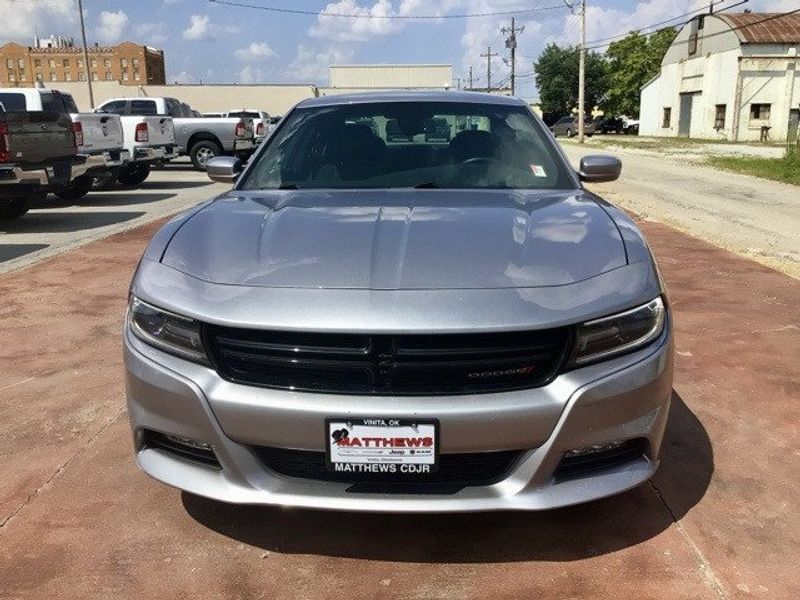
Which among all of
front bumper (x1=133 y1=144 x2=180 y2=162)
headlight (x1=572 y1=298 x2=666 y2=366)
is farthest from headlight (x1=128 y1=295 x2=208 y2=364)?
front bumper (x1=133 y1=144 x2=180 y2=162)

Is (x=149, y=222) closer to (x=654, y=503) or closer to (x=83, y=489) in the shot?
(x=83, y=489)

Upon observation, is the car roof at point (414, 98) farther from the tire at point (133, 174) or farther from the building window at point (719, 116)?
the building window at point (719, 116)

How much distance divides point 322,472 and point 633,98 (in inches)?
2535

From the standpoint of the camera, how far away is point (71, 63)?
407 ft

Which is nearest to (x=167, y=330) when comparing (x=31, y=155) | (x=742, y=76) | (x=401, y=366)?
(x=401, y=366)

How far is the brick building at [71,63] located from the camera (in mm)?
114750

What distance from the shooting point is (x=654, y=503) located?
283cm

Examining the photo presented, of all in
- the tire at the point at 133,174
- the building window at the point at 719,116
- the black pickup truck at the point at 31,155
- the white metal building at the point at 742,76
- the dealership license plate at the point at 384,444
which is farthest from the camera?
the building window at the point at 719,116

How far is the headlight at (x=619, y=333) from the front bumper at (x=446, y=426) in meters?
0.03

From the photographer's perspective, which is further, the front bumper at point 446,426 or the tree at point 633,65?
the tree at point 633,65

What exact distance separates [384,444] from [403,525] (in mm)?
671

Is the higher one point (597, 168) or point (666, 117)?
point (666, 117)

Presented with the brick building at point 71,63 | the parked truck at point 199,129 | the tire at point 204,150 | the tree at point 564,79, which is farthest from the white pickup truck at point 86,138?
the brick building at point 71,63

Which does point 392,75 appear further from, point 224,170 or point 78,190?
point 224,170
